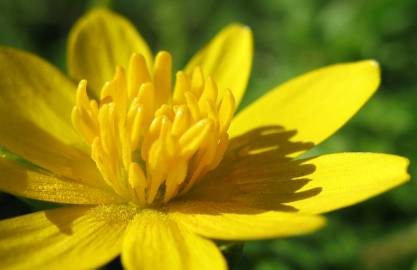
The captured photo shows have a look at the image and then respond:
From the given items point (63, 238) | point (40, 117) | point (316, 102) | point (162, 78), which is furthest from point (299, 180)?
point (40, 117)

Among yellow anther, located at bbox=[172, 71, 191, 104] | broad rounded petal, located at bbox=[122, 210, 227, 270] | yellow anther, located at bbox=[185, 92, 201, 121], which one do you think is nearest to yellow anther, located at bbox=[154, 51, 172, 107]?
yellow anther, located at bbox=[172, 71, 191, 104]

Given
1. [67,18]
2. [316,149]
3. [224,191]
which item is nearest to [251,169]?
A: [224,191]

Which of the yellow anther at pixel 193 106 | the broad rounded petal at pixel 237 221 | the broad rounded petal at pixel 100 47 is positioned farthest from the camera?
the broad rounded petal at pixel 100 47

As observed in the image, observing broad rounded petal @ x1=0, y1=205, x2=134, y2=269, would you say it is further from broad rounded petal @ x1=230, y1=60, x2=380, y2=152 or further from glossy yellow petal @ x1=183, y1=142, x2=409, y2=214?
broad rounded petal @ x1=230, y1=60, x2=380, y2=152

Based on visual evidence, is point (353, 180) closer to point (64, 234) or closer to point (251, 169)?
point (251, 169)

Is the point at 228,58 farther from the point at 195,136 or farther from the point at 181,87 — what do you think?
the point at 195,136

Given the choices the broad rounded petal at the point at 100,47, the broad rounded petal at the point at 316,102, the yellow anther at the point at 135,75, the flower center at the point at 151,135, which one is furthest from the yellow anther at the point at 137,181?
the broad rounded petal at the point at 100,47

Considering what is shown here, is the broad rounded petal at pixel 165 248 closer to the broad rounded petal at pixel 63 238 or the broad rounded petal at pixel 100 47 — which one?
the broad rounded petal at pixel 63 238
